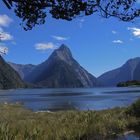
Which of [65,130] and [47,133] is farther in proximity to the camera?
[65,130]

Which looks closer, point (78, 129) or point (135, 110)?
point (78, 129)

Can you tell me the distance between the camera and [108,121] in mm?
24828

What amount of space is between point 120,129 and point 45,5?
10353 mm

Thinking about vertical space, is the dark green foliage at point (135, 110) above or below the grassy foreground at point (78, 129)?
above

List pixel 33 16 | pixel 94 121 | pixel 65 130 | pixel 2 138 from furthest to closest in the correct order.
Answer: pixel 94 121 → pixel 65 130 → pixel 33 16 → pixel 2 138

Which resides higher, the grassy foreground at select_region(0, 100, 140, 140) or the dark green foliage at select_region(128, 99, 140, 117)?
the dark green foliage at select_region(128, 99, 140, 117)

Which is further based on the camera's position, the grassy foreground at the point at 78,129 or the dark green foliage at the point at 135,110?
the dark green foliage at the point at 135,110

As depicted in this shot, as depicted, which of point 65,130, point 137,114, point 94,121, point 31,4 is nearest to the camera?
point 31,4

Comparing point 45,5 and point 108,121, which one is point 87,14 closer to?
point 45,5

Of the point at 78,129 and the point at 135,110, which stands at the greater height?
the point at 135,110

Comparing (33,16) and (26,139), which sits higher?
(33,16)

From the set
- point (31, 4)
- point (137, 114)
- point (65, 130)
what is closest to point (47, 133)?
point (65, 130)

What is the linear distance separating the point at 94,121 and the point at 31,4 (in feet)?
31.7

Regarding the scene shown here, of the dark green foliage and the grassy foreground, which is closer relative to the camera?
the grassy foreground
